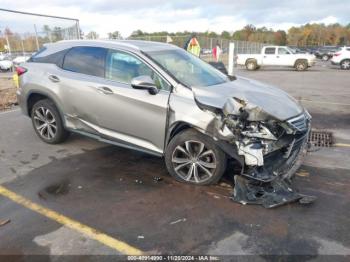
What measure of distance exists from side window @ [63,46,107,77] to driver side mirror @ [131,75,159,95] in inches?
36.8

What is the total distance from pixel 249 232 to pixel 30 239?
84.8 inches

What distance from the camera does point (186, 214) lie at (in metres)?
3.54

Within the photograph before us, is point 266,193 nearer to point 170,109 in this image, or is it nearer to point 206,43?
point 170,109

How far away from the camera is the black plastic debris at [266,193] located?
3711 millimetres

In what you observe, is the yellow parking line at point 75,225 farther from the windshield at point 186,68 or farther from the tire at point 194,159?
the windshield at point 186,68

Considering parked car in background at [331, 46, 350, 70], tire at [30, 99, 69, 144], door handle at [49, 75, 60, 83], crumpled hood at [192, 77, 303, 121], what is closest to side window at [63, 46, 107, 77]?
door handle at [49, 75, 60, 83]

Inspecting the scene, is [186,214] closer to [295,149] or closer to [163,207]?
[163,207]

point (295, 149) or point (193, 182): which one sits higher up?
point (295, 149)

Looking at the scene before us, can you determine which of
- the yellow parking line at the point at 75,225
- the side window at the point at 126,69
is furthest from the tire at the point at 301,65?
the yellow parking line at the point at 75,225

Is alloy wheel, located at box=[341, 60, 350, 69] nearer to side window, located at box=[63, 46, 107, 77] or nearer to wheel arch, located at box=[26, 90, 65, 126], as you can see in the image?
side window, located at box=[63, 46, 107, 77]

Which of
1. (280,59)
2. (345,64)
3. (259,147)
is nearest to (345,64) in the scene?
(345,64)

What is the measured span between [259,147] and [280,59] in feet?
73.0

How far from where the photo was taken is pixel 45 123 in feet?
18.8

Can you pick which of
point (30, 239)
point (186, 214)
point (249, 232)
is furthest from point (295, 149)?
point (30, 239)
